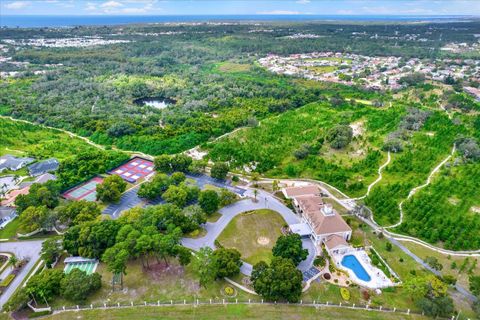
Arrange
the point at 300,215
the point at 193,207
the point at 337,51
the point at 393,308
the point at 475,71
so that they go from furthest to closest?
the point at 337,51 → the point at 475,71 → the point at 300,215 → the point at 193,207 → the point at 393,308

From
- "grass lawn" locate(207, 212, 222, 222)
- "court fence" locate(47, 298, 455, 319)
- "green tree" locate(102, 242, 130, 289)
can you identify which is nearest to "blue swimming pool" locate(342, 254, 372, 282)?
"court fence" locate(47, 298, 455, 319)

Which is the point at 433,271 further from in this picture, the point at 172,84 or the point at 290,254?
the point at 172,84

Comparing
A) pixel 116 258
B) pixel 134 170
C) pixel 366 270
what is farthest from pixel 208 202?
pixel 366 270

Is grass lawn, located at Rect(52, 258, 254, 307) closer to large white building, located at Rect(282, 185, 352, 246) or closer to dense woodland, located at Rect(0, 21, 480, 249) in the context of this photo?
large white building, located at Rect(282, 185, 352, 246)

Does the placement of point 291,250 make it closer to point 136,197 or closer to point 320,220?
point 320,220

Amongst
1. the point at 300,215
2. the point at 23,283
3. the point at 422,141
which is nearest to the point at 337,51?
the point at 422,141
